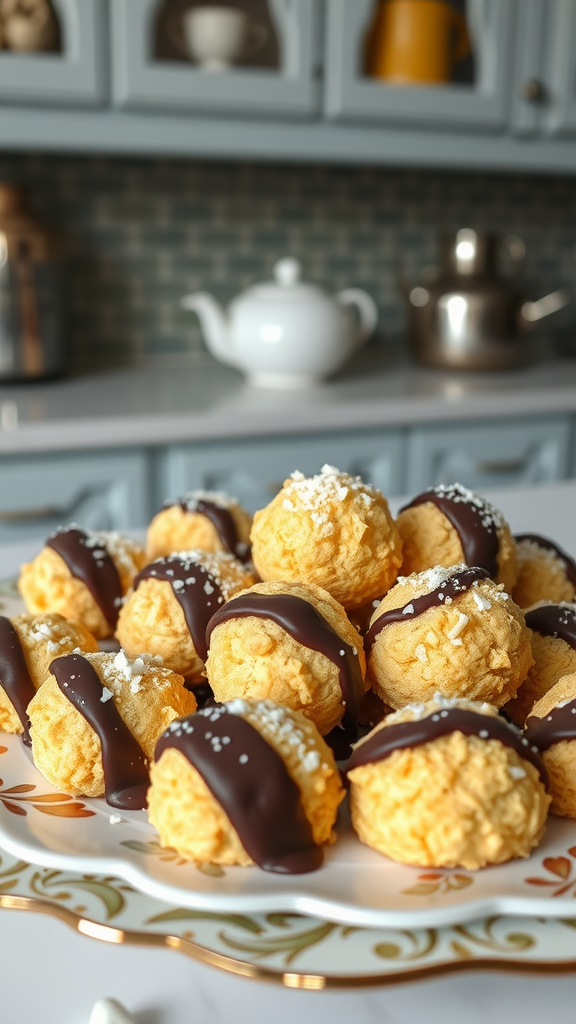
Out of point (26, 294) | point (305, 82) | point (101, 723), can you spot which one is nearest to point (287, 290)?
point (305, 82)

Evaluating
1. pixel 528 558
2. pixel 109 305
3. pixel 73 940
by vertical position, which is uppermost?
pixel 109 305

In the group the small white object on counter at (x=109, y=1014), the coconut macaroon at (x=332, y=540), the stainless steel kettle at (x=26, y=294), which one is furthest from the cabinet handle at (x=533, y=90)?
the small white object on counter at (x=109, y=1014)

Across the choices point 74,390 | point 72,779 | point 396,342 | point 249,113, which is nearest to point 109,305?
point 74,390

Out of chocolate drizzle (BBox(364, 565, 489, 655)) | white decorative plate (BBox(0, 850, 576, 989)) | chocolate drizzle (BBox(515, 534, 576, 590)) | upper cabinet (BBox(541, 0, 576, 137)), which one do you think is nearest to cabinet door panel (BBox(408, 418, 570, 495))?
upper cabinet (BBox(541, 0, 576, 137))

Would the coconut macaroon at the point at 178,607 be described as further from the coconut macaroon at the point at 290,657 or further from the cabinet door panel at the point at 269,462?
the cabinet door panel at the point at 269,462

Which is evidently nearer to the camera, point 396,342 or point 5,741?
point 5,741

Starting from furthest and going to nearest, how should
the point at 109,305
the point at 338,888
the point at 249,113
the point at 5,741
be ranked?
the point at 109,305 → the point at 249,113 → the point at 5,741 → the point at 338,888

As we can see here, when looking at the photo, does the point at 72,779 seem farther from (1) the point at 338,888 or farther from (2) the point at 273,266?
(2) the point at 273,266

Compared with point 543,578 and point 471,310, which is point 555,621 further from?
point 471,310
